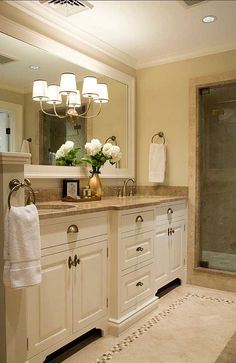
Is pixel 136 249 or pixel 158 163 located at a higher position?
pixel 158 163

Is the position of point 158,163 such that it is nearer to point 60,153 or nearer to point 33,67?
point 60,153

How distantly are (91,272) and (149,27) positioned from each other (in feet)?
6.41

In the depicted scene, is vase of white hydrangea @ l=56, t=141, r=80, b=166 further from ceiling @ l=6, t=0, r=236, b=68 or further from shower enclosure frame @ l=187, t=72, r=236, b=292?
shower enclosure frame @ l=187, t=72, r=236, b=292

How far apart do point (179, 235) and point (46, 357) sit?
1.71m

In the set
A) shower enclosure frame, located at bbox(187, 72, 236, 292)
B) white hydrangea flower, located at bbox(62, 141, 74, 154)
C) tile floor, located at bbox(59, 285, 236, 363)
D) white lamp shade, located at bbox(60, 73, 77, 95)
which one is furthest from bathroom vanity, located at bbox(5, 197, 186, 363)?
white lamp shade, located at bbox(60, 73, 77, 95)

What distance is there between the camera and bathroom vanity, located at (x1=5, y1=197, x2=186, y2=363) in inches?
66.6

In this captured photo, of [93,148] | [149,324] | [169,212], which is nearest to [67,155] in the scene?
[93,148]

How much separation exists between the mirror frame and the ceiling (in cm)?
14

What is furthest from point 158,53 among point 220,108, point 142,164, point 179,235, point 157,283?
point 157,283

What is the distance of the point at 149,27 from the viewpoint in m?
2.55

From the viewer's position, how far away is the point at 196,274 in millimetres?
3148

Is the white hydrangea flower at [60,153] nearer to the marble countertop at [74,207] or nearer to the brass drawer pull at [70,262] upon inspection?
the marble countertop at [74,207]

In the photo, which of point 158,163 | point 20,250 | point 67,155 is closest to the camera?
point 20,250

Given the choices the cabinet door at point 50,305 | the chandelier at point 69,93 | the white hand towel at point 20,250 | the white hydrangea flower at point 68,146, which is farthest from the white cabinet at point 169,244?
the white hand towel at point 20,250
